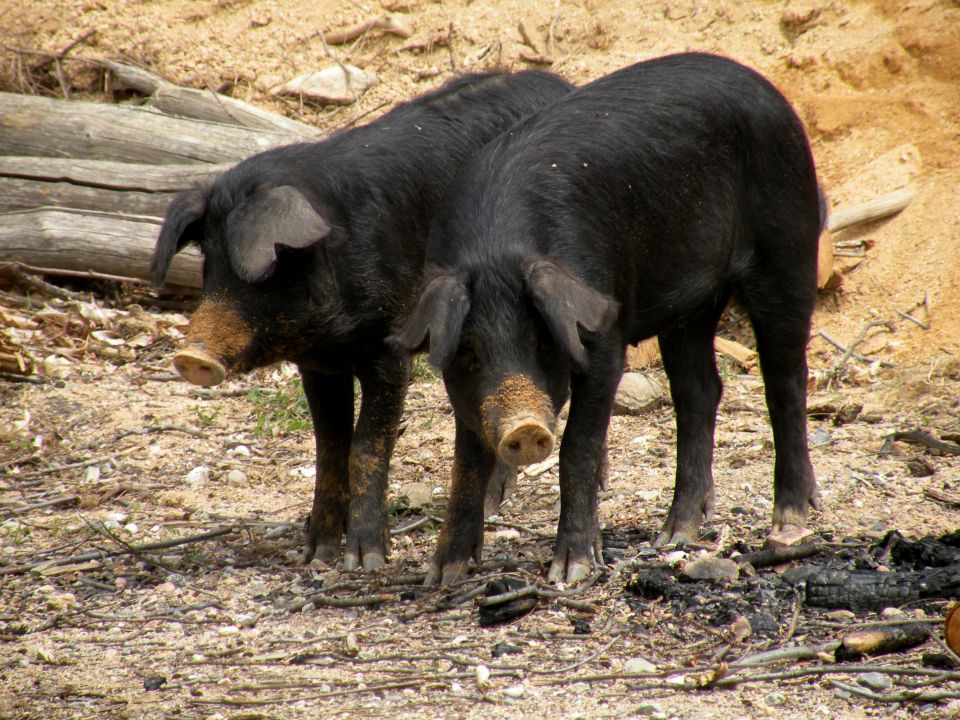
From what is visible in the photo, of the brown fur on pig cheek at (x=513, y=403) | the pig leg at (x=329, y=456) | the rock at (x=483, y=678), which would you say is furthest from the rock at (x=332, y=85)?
the rock at (x=483, y=678)

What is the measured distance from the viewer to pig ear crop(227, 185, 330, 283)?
14.7 feet

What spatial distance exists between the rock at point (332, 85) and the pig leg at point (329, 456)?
5.05m

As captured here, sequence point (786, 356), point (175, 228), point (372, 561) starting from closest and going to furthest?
point (175, 228)
point (372, 561)
point (786, 356)

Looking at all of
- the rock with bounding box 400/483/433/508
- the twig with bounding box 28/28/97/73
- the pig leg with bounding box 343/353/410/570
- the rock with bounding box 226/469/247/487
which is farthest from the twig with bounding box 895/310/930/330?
the twig with bounding box 28/28/97/73

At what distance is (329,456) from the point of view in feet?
17.4

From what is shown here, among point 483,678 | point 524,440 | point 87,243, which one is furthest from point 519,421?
point 87,243

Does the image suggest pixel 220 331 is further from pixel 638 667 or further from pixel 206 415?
pixel 206 415

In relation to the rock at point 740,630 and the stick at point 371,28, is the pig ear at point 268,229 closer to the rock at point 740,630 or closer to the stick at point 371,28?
the rock at point 740,630

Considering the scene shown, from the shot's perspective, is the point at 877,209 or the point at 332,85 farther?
the point at 332,85

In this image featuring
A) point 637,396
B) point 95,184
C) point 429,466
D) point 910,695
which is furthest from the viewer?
point 95,184

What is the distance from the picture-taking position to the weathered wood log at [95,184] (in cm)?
827

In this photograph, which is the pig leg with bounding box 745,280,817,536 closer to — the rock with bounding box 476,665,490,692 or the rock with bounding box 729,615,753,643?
the rock with bounding box 729,615,753,643

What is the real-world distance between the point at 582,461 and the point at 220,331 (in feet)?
4.97

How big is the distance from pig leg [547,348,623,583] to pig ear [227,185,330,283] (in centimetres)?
120
